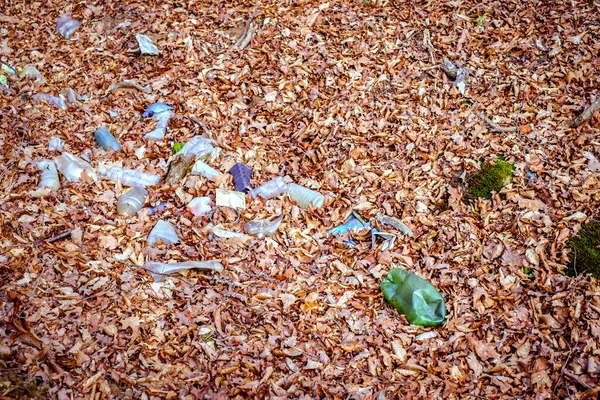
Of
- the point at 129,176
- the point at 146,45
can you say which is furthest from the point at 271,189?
the point at 146,45

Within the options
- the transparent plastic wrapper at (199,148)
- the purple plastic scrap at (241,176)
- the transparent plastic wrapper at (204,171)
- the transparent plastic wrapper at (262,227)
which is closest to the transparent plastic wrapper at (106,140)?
the transparent plastic wrapper at (199,148)

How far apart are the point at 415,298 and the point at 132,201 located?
9.50 feet

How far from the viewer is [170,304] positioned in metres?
3.89

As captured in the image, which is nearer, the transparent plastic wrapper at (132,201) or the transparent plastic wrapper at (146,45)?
the transparent plastic wrapper at (132,201)

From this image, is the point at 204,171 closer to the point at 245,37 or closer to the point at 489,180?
the point at 245,37

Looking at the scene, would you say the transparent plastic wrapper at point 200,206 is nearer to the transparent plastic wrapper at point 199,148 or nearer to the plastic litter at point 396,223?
the transparent plastic wrapper at point 199,148

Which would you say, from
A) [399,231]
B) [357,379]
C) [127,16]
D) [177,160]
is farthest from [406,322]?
[127,16]

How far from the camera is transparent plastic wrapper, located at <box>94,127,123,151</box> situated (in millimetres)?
5262

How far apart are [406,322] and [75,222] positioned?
10.6 ft

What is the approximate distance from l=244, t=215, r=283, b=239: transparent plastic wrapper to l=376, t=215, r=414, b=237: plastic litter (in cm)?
101

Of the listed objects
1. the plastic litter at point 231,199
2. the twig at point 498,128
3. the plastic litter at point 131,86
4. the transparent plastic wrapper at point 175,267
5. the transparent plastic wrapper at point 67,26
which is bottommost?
the transparent plastic wrapper at point 175,267

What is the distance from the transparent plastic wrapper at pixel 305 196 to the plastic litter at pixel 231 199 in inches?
19.8

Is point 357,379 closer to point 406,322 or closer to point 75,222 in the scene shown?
point 406,322

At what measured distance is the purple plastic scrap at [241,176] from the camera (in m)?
4.86
